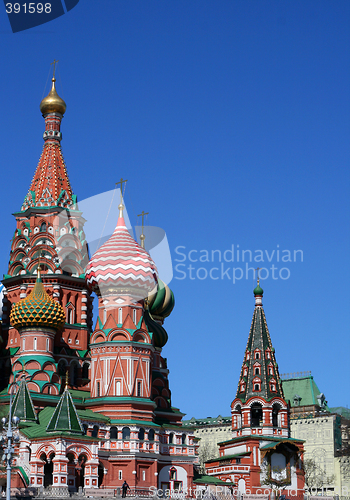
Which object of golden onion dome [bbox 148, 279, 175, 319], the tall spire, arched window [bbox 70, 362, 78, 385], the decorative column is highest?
the tall spire

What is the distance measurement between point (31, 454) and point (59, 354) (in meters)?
7.16

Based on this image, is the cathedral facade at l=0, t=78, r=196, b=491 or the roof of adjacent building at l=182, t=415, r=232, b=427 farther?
the roof of adjacent building at l=182, t=415, r=232, b=427

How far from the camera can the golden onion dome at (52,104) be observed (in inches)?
1745

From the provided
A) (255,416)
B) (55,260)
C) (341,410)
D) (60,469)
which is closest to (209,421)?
(341,410)

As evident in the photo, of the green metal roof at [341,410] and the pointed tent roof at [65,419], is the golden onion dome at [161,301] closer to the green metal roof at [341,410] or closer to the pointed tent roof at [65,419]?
the pointed tent roof at [65,419]

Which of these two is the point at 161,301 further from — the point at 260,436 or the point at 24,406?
the point at 24,406

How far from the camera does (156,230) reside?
46375 mm

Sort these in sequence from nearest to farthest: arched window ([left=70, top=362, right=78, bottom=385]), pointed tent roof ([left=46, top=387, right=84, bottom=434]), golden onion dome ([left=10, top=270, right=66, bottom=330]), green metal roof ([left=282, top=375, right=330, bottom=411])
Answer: pointed tent roof ([left=46, top=387, right=84, bottom=434]), golden onion dome ([left=10, top=270, right=66, bottom=330]), arched window ([left=70, top=362, right=78, bottom=385]), green metal roof ([left=282, top=375, right=330, bottom=411])

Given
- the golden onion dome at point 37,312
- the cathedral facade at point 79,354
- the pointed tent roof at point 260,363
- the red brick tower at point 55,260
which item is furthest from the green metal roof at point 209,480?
the golden onion dome at point 37,312

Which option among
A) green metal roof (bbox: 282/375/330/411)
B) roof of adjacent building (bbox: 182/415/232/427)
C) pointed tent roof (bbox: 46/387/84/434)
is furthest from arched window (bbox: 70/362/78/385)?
roof of adjacent building (bbox: 182/415/232/427)

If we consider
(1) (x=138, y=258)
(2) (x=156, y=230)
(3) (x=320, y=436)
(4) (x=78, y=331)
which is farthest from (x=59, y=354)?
(3) (x=320, y=436)

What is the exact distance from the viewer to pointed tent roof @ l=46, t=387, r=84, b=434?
3362cm

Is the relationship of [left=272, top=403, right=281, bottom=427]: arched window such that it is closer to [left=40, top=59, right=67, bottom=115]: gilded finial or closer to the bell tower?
the bell tower

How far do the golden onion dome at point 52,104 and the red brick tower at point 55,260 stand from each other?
52 millimetres
